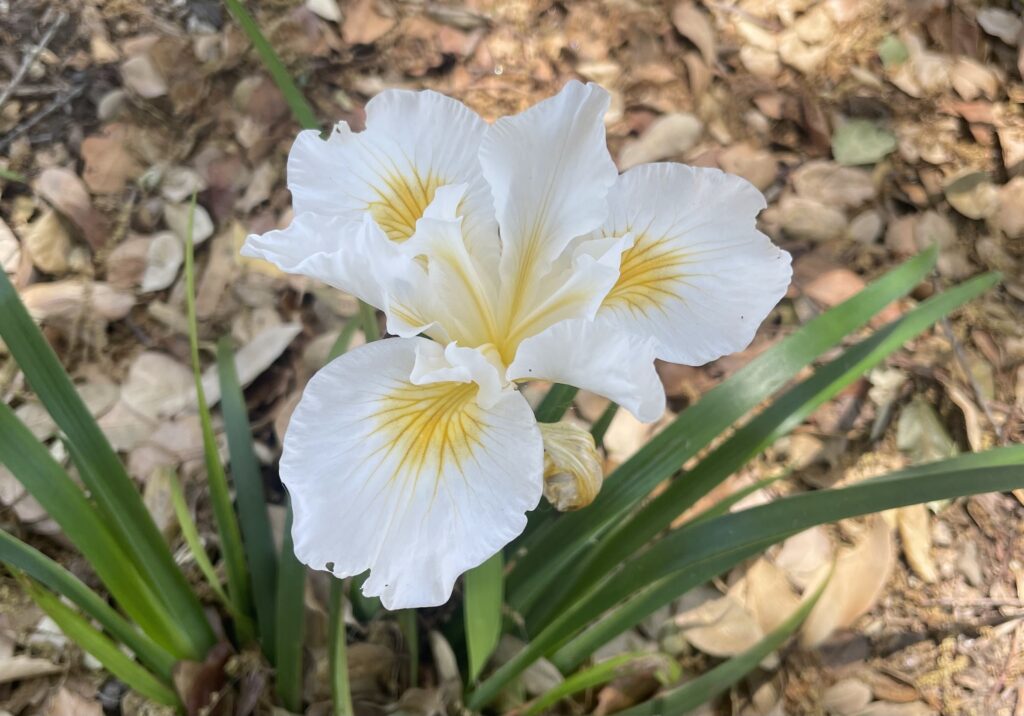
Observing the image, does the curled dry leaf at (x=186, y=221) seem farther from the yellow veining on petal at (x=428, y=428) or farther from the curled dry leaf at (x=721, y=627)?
the curled dry leaf at (x=721, y=627)

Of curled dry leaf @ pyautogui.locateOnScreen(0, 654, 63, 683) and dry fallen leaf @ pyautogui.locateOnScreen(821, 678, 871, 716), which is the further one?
dry fallen leaf @ pyautogui.locateOnScreen(821, 678, 871, 716)

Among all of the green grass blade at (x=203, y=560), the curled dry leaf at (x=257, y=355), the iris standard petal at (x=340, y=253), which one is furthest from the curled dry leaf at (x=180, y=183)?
the iris standard petal at (x=340, y=253)

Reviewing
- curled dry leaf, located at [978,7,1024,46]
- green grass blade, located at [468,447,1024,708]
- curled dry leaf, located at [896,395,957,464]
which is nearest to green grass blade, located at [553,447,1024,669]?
green grass blade, located at [468,447,1024,708]

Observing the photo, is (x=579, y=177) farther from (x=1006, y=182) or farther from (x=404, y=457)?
(x=1006, y=182)

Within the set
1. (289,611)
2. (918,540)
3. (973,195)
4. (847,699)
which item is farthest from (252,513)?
(973,195)

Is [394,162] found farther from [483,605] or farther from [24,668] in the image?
[24,668]

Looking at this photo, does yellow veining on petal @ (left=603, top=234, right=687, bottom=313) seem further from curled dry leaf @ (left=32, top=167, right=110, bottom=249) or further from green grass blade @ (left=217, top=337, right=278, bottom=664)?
curled dry leaf @ (left=32, top=167, right=110, bottom=249)
